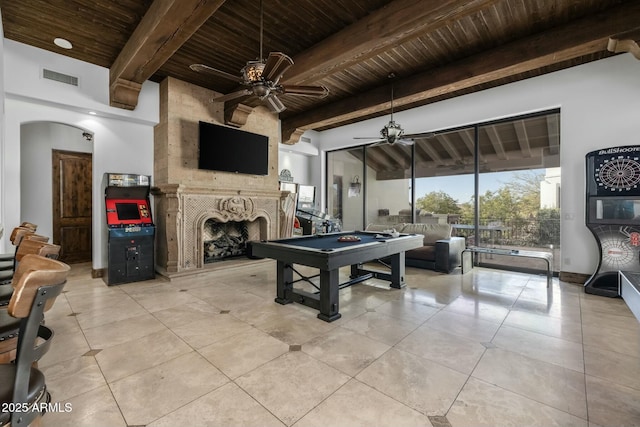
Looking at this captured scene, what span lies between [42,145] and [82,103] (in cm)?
223

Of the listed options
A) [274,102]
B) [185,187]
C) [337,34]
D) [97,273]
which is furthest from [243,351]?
[97,273]

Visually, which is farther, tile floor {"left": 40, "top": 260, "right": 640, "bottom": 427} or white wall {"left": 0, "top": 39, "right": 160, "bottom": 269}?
white wall {"left": 0, "top": 39, "right": 160, "bottom": 269}

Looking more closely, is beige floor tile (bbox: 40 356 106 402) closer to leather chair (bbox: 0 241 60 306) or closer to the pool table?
leather chair (bbox: 0 241 60 306)

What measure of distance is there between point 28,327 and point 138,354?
6.16 ft

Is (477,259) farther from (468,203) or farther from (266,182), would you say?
(266,182)

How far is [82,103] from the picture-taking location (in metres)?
4.76

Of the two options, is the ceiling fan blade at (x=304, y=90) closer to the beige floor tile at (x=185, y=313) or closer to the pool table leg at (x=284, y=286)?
the pool table leg at (x=284, y=286)

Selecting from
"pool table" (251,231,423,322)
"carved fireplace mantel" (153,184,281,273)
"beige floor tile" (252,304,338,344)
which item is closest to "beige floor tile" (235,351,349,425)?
"beige floor tile" (252,304,338,344)

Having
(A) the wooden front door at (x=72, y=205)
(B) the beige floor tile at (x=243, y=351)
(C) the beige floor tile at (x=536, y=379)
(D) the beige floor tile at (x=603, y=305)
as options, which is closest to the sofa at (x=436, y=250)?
(D) the beige floor tile at (x=603, y=305)

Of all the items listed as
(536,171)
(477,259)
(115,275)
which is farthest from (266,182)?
→ (536,171)

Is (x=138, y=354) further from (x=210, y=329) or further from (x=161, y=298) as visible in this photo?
(x=161, y=298)

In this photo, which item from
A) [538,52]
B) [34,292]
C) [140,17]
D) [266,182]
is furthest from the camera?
[266,182]

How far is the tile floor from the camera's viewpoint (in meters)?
1.85

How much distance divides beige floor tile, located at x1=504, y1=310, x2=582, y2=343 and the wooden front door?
815cm
